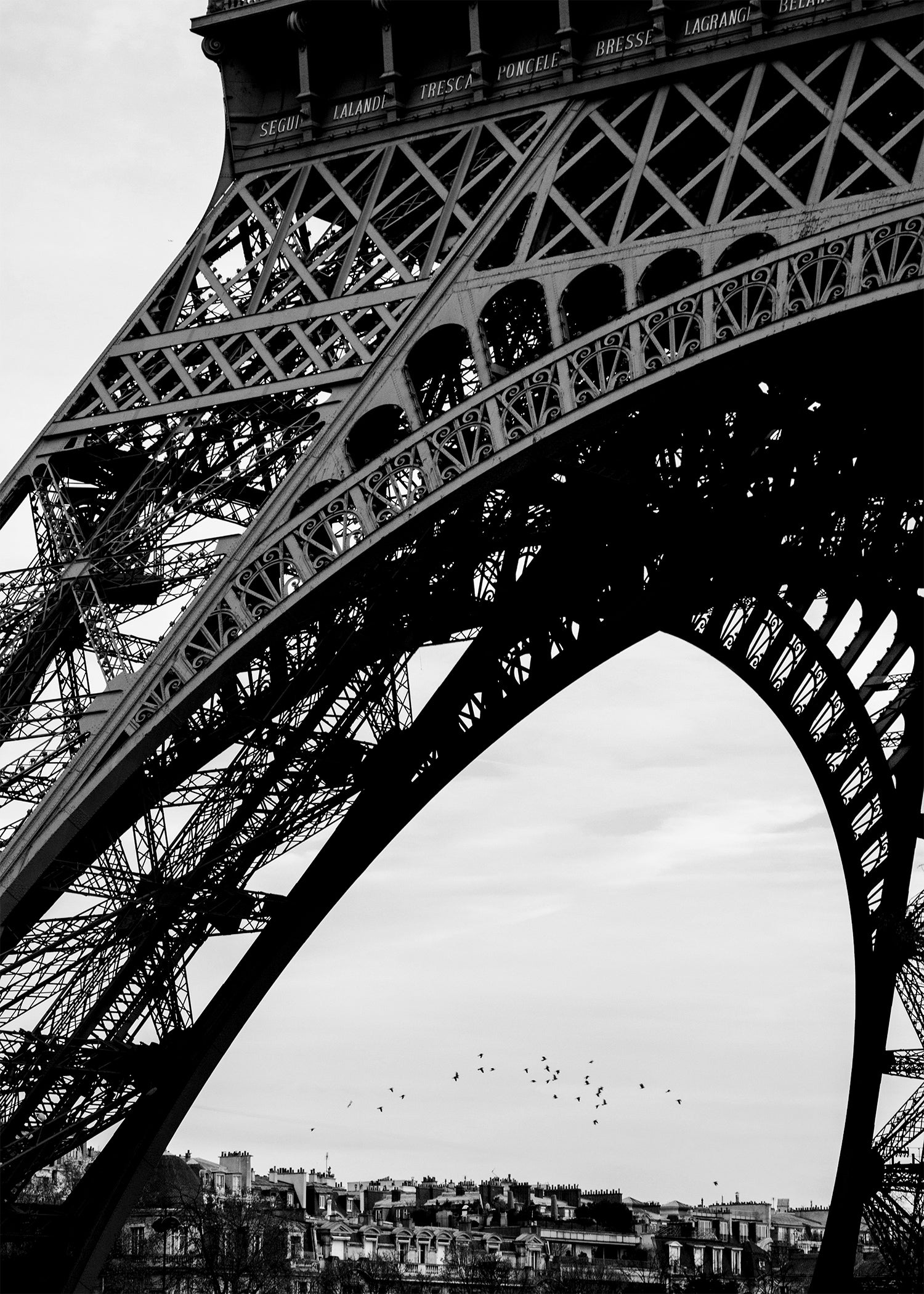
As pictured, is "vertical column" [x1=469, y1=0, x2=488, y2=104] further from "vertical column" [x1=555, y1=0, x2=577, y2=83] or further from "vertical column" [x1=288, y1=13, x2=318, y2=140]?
"vertical column" [x1=288, y1=13, x2=318, y2=140]

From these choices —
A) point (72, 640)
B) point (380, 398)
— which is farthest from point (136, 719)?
point (380, 398)

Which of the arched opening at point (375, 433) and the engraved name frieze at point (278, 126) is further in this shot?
the engraved name frieze at point (278, 126)

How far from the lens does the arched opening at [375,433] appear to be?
19.2 metres

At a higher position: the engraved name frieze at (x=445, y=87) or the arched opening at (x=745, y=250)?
the engraved name frieze at (x=445, y=87)

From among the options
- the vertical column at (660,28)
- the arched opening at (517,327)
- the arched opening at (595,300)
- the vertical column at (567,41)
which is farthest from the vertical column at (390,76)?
the vertical column at (660,28)

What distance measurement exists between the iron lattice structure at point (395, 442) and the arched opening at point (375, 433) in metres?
0.08

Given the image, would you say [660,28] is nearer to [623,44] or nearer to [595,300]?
[623,44]

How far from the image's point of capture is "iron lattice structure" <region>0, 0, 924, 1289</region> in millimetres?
18203

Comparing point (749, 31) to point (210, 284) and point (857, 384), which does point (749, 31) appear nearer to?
point (857, 384)

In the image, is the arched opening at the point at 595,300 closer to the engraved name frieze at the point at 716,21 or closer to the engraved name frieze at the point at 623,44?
the engraved name frieze at the point at 623,44

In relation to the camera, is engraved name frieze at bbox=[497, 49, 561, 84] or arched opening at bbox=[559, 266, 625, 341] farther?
engraved name frieze at bbox=[497, 49, 561, 84]

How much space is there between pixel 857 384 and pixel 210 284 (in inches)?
313

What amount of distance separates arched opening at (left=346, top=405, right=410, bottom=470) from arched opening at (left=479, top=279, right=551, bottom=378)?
1420 mm

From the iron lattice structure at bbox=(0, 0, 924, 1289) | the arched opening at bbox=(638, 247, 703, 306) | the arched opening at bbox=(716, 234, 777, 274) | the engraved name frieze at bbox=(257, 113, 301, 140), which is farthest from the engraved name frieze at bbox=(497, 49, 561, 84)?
the arched opening at bbox=(716, 234, 777, 274)
